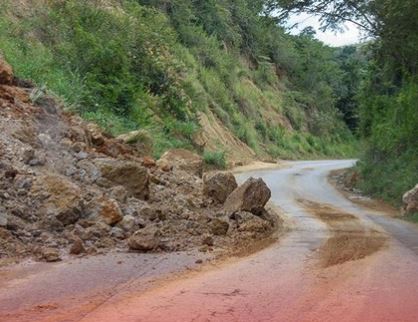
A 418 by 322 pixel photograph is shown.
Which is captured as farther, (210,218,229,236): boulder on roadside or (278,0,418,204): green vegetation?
(278,0,418,204): green vegetation

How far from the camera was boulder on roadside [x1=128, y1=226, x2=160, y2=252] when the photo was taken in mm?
8297

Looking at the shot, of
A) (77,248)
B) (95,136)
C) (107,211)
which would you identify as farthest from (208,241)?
(95,136)

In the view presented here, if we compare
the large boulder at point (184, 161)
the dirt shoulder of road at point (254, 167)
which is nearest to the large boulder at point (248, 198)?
the large boulder at point (184, 161)

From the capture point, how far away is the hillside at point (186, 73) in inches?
720

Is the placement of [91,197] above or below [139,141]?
below

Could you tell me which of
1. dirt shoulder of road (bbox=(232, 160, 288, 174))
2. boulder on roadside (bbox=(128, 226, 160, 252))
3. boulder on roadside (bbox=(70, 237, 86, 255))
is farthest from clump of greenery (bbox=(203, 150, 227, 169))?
boulder on roadside (bbox=(70, 237, 86, 255))

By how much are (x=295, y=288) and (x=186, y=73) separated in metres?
26.5

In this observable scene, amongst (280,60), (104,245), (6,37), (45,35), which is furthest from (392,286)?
(280,60)

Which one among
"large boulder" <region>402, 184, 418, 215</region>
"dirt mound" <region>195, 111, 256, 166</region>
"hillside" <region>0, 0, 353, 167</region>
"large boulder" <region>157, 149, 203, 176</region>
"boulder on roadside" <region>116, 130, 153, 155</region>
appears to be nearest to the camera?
"boulder on roadside" <region>116, 130, 153, 155</region>

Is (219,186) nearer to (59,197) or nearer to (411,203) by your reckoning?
(59,197)

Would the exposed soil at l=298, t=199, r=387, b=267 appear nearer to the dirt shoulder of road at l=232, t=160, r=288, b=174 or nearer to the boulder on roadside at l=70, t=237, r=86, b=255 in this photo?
the boulder on roadside at l=70, t=237, r=86, b=255

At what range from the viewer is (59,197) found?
8695 millimetres

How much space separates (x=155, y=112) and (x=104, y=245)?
50.2 feet

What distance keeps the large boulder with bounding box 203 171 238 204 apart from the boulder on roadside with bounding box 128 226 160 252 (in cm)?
353
